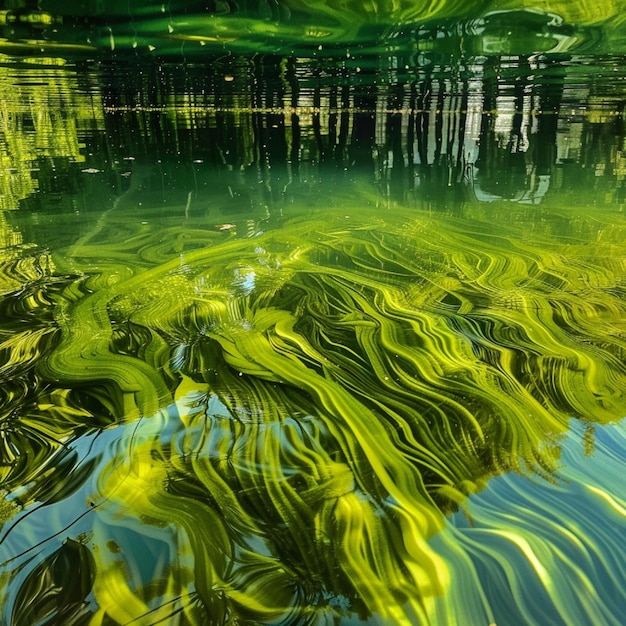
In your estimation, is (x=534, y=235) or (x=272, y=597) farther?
(x=534, y=235)

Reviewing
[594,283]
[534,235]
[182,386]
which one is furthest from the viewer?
[534,235]

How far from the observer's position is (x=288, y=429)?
0.87m

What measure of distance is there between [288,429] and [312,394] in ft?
0.42

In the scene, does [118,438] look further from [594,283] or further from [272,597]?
[594,283]

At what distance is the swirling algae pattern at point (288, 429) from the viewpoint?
576 mm

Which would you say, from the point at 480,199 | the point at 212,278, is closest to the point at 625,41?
the point at 480,199

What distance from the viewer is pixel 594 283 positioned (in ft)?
5.00

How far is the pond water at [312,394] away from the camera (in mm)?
582

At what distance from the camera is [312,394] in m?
0.98

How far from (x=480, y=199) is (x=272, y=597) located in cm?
282

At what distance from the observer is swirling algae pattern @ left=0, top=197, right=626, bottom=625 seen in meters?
0.58

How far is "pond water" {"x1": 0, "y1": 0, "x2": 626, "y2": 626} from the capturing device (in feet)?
1.91

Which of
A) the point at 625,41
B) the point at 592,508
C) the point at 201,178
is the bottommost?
the point at 592,508

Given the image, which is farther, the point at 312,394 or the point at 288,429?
the point at 312,394
